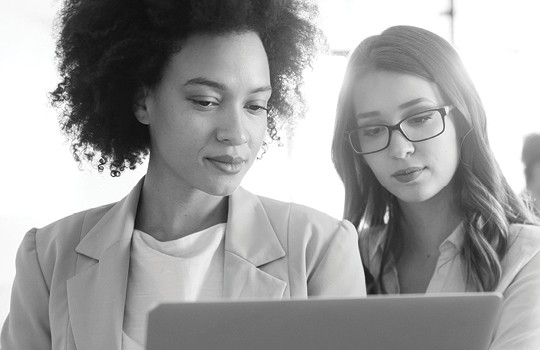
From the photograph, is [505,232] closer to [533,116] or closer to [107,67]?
[107,67]

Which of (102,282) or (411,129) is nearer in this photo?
(102,282)

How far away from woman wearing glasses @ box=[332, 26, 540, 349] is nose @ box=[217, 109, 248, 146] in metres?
0.52

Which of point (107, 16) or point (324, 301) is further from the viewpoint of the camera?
point (107, 16)

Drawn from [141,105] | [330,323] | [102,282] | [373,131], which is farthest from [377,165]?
[330,323]

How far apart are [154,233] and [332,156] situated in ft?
2.16

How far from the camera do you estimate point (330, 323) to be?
0.92m

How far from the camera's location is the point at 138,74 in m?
1.51

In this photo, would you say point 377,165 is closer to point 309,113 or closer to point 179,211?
point 179,211

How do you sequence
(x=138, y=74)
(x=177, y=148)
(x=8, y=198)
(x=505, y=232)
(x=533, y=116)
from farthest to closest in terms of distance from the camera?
(x=533, y=116) < (x=8, y=198) < (x=505, y=232) < (x=138, y=74) < (x=177, y=148)

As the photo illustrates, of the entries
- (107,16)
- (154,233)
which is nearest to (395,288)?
(154,233)

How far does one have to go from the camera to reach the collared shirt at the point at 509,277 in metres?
1.64

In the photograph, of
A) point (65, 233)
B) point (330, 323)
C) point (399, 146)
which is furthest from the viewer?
point (399, 146)

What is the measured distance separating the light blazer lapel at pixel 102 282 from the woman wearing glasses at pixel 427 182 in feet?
2.07

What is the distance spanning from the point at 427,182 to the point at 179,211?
615 millimetres
